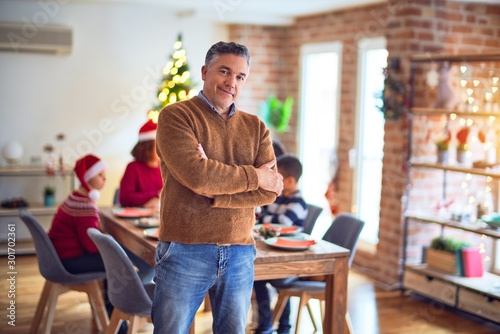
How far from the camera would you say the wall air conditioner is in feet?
19.2

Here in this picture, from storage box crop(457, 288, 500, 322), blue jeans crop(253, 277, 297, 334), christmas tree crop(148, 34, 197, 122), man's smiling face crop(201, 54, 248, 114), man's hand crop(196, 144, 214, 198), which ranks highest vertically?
christmas tree crop(148, 34, 197, 122)

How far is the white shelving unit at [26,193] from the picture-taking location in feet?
18.9

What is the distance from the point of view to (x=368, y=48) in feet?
18.9

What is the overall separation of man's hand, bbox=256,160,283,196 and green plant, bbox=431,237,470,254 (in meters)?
2.81

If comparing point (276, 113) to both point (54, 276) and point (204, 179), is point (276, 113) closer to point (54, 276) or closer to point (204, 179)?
point (54, 276)

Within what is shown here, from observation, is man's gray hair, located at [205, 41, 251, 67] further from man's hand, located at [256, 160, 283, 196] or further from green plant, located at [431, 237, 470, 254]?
green plant, located at [431, 237, 470, 254]

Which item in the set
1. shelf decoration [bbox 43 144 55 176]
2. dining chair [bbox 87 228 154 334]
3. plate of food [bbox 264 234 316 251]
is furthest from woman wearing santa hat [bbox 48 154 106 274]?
shelf decoration [bbox 43 144 55 176]

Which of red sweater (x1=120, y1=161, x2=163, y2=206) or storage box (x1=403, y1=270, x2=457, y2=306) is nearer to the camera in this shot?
red sweater (x1=120, y1=161, x2=163, y2=206)

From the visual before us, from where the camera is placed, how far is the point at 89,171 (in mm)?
3627

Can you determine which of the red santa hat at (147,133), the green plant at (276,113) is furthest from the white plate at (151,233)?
the green plant at (276,113)

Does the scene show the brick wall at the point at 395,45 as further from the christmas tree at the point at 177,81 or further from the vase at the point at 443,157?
the christmas tree at the point at 177,81

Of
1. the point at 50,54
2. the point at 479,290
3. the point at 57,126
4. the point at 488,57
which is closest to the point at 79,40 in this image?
the point at 50,54

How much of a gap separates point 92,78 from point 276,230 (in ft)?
11.8

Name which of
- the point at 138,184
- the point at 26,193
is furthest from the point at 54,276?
the point at 26,193
